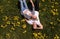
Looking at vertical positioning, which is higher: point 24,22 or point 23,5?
point 23,5

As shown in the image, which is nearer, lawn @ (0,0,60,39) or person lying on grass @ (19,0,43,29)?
lawn @ (0,0,60,39)

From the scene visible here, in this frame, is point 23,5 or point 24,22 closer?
point 24,22

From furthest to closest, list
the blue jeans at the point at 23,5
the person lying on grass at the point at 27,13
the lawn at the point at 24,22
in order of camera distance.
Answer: the blue jeans at the point at 23,5 < the person lying on grass at the point at 27,13 < the lawn at the point at 24,22

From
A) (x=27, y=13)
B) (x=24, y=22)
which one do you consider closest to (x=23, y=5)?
(x=27, y=13)

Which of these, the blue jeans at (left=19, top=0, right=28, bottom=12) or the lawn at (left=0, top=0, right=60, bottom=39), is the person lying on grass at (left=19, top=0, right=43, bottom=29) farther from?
the lawn at (left=0, top=0, right=60, bottom=39)

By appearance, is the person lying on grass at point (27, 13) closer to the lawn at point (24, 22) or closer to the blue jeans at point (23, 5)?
the blue jeans at point (23, 5)

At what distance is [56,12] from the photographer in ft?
23.2

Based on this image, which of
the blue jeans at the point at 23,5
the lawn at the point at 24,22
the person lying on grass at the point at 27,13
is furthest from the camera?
the blue jeans at the point at 23,5

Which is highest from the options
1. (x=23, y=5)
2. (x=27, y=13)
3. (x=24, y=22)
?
(x=23, y=5)

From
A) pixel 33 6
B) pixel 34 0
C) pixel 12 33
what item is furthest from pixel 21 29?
pixel 34 0

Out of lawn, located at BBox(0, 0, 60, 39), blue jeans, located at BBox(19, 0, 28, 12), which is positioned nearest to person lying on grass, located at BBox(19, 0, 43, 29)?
blue jeans, located at BBox(19, 0, 28, 12)

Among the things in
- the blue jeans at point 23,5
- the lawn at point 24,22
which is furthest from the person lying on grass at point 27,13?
the lawn at point 24,22

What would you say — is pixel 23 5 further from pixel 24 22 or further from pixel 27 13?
pixel 24 22

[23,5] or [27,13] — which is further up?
[23,5]
